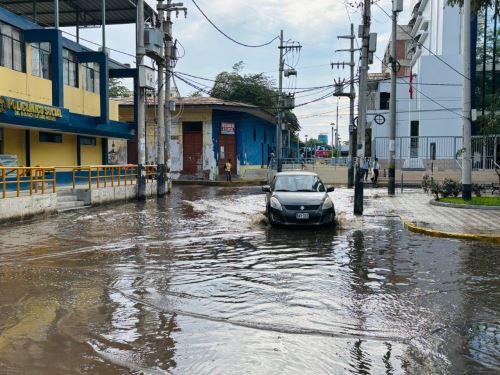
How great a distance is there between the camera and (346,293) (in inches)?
267

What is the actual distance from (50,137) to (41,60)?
3847 mm

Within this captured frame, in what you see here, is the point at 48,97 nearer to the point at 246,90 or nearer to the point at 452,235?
the point at 452,235

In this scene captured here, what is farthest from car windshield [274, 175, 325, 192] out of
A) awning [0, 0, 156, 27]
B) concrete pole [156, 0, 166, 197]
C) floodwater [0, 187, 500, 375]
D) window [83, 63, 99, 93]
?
window [83, 63, 99, 93]

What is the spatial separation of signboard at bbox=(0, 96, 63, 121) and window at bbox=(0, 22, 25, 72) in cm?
240

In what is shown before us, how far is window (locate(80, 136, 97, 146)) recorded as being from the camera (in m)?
28.8

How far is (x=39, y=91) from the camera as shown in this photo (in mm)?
22969

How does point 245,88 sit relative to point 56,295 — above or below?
above

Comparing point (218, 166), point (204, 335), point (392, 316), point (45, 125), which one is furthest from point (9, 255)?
point (218, 166)

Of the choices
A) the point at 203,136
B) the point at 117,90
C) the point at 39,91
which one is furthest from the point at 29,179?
the point at 117,90

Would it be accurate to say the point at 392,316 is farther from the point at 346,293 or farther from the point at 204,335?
the point at 204,335

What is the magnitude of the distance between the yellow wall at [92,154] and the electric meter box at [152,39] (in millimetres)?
8829

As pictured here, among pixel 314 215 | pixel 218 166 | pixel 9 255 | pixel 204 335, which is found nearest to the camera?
pixel 204 335

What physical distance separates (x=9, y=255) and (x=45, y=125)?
1317 cm

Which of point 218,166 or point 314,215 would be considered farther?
point 218,166
